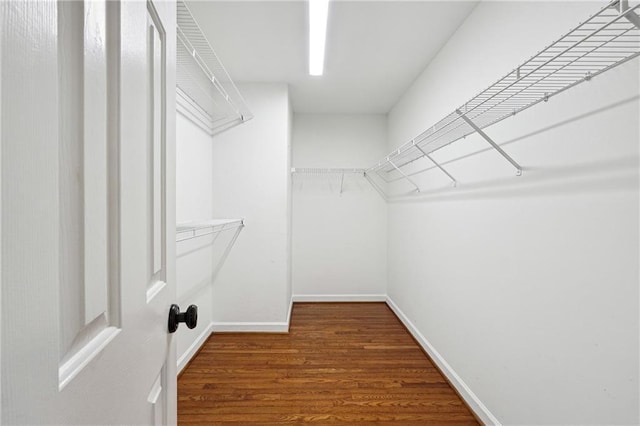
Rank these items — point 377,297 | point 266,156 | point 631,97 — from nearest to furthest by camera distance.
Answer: point 631,97 → point 266,156 → point 377,297

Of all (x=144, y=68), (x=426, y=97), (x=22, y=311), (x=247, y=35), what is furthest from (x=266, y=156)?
(x=22, y=311)

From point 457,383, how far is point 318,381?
37.6 inches

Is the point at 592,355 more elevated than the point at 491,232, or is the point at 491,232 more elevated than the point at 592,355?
the point at 491,232

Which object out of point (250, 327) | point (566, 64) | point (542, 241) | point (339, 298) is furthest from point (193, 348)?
point (566, 64)

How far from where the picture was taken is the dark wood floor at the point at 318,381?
1.80 m

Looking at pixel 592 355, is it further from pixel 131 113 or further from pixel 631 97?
pixel 131 113

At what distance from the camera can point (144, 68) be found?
0.57 metres

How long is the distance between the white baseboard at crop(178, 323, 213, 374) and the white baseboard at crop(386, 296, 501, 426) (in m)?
1.96

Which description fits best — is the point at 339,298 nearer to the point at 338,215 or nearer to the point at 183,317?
the point at 338,215

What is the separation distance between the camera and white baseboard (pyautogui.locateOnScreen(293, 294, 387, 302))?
3932 mm

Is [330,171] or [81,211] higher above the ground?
[330,171]

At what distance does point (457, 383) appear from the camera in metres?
2.02

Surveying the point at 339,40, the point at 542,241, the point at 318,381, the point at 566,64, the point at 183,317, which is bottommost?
the point at 318,381

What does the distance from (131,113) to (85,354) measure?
0.38 m
